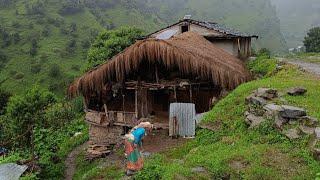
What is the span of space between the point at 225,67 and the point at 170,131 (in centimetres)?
396

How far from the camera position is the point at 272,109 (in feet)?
43.3

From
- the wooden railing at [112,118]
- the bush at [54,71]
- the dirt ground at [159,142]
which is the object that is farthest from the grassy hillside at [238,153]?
the bush at [54,71]

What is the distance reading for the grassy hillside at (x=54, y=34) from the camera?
192ft

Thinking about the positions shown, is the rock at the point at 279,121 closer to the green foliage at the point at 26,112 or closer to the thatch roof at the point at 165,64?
the thatch roof at the point at 165,64

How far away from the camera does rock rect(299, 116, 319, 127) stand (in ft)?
39.9

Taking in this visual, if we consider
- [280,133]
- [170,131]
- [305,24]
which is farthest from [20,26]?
[305,24]

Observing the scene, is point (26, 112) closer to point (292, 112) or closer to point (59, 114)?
point (59, 114)

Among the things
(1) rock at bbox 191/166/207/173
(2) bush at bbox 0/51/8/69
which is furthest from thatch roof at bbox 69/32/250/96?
(2) bush at bbox 0/51/8/69

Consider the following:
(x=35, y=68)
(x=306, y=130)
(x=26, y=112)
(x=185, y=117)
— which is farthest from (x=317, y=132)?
(x=35, y=68)

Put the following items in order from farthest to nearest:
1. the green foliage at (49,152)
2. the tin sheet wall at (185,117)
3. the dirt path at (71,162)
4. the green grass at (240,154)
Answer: the dirt path at (71,162), the green foliage at (49,152), the tin sheet wall at (185,117), the green grass at (240,154)

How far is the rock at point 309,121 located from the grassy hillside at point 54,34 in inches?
1552

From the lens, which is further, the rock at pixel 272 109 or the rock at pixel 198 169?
the rock at pixel 272 109

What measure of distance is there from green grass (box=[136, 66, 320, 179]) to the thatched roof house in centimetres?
373

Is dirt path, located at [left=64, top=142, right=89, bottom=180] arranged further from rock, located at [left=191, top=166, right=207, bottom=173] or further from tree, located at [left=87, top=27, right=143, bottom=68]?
tree, located at [left=87, top=27, right=143, bottom=68]
